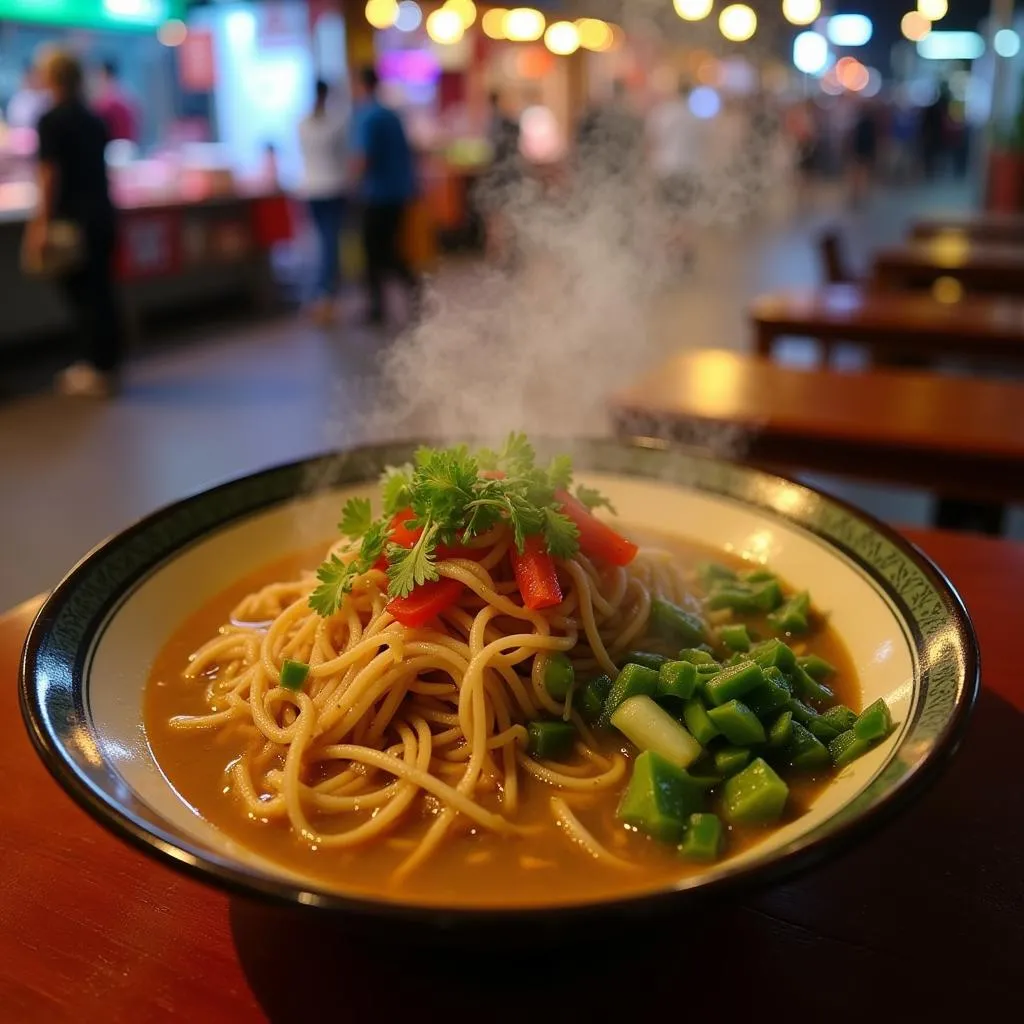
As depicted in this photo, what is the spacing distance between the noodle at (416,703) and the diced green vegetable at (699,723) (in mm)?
97

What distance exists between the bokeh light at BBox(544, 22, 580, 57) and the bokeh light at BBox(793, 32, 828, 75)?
8973mm

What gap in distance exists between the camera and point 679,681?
1.12 m

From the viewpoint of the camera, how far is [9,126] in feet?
28.4

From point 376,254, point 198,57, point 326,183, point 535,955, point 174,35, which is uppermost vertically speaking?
point 174,35

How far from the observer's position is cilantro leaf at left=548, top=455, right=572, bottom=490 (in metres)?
1.42

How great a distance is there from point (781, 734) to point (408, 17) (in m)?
14.0

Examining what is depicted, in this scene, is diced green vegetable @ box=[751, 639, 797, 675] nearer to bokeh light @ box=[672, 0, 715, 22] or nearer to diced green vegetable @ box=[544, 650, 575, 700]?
diced green vegetable @ box=[544, 650, 575, 700]

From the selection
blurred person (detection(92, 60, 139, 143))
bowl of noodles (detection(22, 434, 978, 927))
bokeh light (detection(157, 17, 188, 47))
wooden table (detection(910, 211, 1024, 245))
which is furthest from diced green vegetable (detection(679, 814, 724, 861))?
bokeh light (detection(157, 17, 188, 47))

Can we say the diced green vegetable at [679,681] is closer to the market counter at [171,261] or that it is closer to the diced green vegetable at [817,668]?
the diced green vegetable at [817,668]

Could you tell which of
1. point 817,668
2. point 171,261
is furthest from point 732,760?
point 171,261

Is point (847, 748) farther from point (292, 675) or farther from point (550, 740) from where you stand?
point (292, 675)

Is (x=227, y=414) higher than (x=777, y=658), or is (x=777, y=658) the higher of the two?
(x=777, y=658)

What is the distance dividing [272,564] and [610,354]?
5739 millimetres

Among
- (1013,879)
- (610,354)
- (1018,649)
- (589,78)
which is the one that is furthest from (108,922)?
(589,78)
